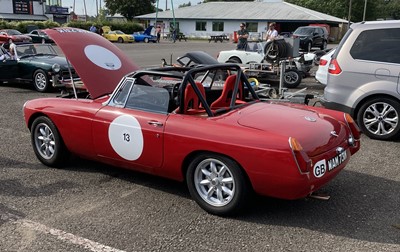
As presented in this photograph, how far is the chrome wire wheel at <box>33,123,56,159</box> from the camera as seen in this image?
5340mm

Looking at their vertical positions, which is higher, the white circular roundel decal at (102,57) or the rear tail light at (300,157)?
the white circular roundel decal at (102,57)

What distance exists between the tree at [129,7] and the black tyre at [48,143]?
80.2 meters

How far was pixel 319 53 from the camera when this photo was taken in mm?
16344

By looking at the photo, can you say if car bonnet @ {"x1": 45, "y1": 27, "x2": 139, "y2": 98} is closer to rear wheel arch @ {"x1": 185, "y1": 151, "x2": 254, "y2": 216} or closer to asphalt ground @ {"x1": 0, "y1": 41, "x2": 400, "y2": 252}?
asphalt ground @ {"x1": 0, "y1": 41, "x2": 400, "y2": 252}

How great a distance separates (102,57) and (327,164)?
11.2ft

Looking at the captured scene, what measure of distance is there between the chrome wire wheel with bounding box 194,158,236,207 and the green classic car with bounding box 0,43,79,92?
27.1 ft

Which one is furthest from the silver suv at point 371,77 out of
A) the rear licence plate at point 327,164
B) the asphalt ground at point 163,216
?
the rear licence plate at point 327,164

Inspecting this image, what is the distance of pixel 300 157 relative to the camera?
3.64 metres

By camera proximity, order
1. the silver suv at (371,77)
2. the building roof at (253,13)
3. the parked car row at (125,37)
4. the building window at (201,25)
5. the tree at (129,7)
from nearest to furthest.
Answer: the silver suv at (371,77)
the parked car row at (125,37)
the building roof at (253,13)
the building window at (201,25)
the tree at (129,7)

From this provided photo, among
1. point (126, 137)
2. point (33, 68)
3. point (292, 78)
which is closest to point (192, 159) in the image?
point (126, 137)

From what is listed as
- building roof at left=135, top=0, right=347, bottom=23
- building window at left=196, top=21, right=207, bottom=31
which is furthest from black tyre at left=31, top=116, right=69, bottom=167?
building window at left=196, top=21, right=207, bottom=31

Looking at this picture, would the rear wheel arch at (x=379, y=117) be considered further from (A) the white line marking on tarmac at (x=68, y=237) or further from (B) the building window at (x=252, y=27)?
(B) the building window at (x=252, y=27)

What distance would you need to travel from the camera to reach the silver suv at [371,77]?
22.7ft

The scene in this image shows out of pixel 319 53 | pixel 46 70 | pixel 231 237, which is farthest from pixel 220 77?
pixel 319 53
